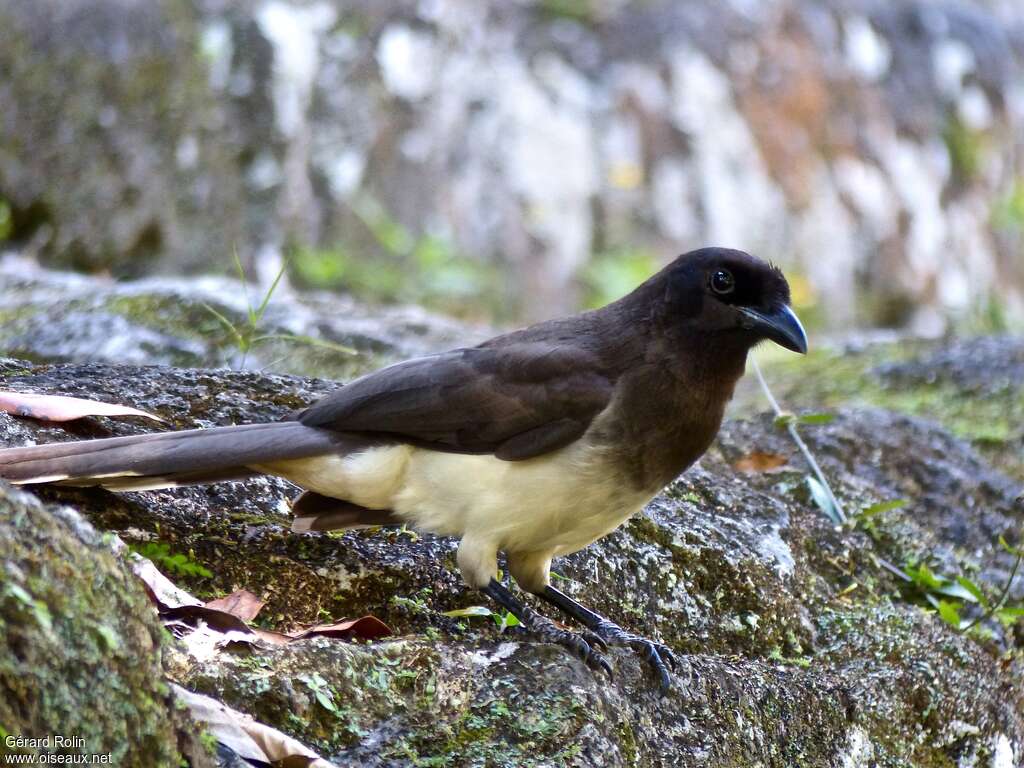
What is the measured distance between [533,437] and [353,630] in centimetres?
78

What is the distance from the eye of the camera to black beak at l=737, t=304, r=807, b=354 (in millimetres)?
3865

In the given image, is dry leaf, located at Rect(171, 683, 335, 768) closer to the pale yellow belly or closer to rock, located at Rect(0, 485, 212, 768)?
rock, located at Rect(0, 485, 212, 768)

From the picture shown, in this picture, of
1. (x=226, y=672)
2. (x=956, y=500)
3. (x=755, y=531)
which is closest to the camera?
(x=226, y=672)

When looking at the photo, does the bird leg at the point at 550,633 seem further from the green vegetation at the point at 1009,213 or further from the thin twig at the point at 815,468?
the green vegetation at the point at 1009,213

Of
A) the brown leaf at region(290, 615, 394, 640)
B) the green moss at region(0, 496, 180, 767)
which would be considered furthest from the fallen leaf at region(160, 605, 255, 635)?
the green moss at region(0, 496, 180, 767)

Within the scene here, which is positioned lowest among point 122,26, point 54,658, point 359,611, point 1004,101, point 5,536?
point 359,611

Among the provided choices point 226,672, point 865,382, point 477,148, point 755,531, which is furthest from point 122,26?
point 226,672

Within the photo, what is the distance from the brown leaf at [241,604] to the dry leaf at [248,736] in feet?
2.22

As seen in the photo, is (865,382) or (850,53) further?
Answer: (850,53)

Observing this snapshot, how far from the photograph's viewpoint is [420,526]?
3947 mm

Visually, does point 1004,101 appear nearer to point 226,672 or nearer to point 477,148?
point 477,148

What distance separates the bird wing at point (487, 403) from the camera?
384cm

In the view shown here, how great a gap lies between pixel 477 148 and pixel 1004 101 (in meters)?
4.73

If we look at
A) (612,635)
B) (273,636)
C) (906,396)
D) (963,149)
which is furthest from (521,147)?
(273,636)
